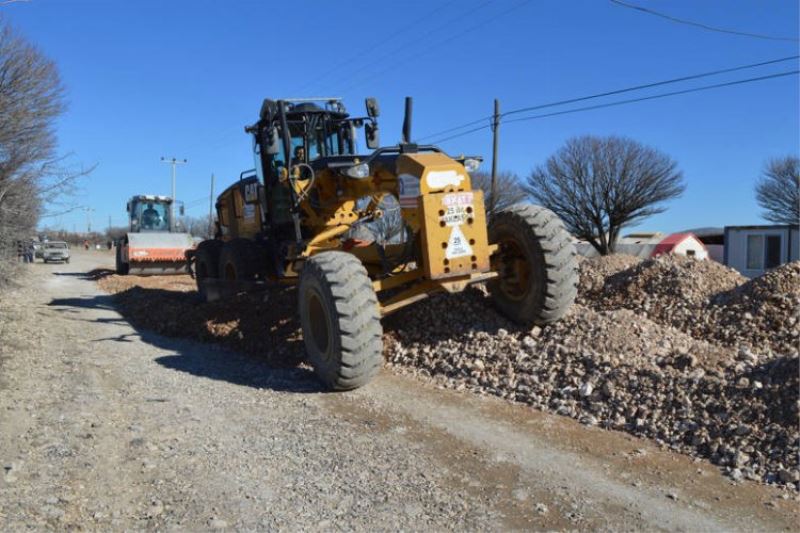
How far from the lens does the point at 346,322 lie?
5910 millimetres

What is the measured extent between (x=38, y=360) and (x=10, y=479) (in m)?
3.87

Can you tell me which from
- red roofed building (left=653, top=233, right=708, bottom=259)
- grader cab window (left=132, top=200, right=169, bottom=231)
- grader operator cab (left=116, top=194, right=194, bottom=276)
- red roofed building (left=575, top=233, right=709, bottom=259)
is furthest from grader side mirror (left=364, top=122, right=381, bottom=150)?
red roofed building (left=653, top=233, right=708, bottom=259)

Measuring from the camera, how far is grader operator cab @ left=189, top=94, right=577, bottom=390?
609 centimetres

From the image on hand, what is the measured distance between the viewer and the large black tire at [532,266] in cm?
669

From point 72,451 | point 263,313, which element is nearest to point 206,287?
point 263,313

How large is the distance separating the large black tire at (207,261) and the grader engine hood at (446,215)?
6008 millimetres

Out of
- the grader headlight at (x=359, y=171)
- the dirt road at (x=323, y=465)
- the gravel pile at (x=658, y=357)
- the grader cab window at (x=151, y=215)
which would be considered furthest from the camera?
the grader cab window at (x=151, y=215)

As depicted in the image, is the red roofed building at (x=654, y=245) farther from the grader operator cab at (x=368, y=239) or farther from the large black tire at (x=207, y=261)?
the grader operator cab at (x=368, y=239)

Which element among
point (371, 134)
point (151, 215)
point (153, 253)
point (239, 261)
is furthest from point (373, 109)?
point (151, 215)

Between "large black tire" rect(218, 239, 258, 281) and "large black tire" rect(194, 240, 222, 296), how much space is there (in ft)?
3.44

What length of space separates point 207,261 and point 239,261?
186 centimetres

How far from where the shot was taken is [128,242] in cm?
2141

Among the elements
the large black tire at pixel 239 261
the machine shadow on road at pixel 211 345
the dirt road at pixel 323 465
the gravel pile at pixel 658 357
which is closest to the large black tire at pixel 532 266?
the gravel pile at pixel 658 357

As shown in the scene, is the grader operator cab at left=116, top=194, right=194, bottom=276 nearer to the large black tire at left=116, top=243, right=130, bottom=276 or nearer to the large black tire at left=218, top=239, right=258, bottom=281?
the large black tire at left=116, top=243, right=130, bottom=276
